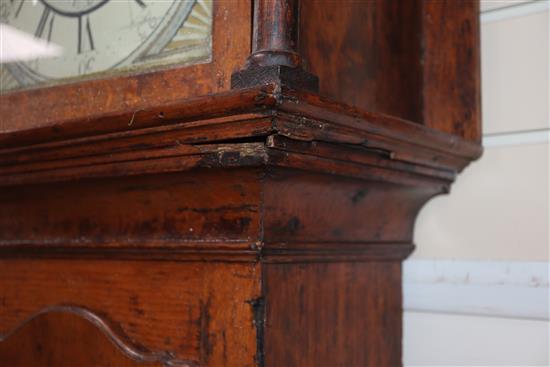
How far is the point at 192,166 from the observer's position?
654 mm

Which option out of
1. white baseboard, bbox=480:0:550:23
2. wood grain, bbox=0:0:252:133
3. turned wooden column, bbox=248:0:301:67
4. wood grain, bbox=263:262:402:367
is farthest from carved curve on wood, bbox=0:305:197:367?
white baseboard, bbox=480:0:550:23

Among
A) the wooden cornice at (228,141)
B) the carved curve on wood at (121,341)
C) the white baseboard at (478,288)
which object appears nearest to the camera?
the wooden cornice at (228,141)

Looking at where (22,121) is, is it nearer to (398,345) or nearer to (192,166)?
(192,166)

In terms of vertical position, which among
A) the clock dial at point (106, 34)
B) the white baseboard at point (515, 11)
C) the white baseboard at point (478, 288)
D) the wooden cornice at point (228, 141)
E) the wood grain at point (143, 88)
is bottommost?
the white baseboard at point (478, 288)

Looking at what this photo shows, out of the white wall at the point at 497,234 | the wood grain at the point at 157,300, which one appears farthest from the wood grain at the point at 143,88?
the white wall at the point at 497,234

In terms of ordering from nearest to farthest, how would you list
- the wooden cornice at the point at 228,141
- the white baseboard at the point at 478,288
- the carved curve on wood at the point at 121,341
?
the wooden cornice at the point at 228,141, the carved curve on wood at the point at 121,341, the white baseboard at the point at 478,288

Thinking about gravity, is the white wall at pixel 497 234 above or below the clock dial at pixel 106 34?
below

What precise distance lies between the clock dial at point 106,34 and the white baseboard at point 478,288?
0.49 metres

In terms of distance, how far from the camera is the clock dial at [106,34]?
735mm

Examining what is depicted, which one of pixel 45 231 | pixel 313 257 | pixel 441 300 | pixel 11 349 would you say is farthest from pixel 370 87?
pixel 11 349

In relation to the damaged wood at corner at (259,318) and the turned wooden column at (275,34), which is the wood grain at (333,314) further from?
the turned wooden column at (275,34)

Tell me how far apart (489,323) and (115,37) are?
2.05 feet

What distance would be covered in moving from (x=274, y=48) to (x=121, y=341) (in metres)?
0.37

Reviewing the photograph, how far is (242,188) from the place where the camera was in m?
0.66
